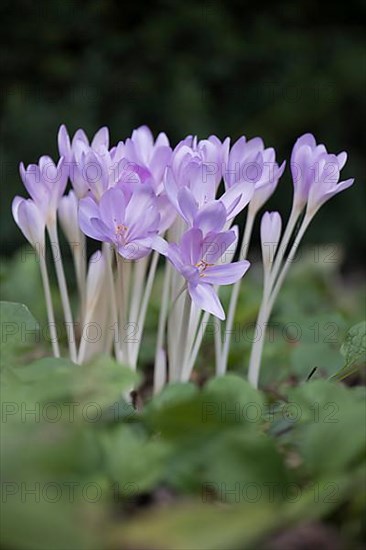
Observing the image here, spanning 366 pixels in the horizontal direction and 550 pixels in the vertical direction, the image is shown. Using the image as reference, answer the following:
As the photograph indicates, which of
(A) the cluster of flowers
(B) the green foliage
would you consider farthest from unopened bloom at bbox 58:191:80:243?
(B) the green foliage

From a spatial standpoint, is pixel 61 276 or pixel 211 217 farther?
pixel 61 276

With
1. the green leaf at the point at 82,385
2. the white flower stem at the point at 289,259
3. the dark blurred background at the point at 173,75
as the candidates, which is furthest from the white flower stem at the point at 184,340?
the dark blurred background at the point at 173,75

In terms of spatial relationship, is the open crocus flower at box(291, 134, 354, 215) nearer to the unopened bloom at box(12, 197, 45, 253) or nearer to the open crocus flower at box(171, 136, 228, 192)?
the open crocus flower at box(171, 136, 228, 192)

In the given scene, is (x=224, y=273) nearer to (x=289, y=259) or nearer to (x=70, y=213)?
(x=289, y=259)

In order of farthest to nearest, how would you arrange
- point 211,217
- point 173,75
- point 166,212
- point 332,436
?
point 173,75
point 166,212
point 211,217
point 332,436

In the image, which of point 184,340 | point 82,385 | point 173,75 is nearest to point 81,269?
point 184,340

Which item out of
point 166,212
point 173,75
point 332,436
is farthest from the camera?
point 173,75

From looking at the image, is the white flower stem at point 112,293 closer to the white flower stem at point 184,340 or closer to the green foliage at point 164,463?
the white flower stem at point 184,340
